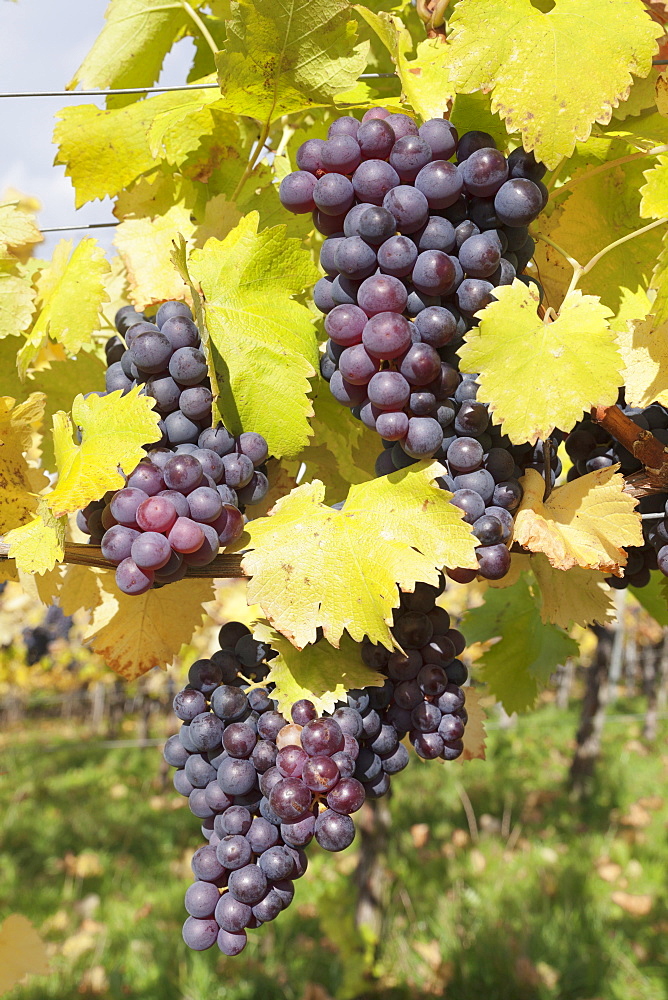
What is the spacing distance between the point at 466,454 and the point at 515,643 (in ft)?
2.25

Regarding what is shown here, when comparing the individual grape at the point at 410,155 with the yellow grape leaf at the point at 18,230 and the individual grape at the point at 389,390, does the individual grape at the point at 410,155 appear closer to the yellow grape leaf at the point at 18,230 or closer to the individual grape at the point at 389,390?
the individual grape at the point at 389,390

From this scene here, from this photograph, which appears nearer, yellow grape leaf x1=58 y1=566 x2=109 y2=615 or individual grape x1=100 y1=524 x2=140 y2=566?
individual grape x1=100 y1=524 x2=140 y2=566

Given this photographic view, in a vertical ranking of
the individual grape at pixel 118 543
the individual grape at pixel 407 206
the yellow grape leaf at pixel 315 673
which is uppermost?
the individual grape at pixel 407 206

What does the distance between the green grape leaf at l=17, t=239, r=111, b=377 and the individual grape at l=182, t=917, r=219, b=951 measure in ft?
2.44

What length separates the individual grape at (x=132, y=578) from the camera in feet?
2.60

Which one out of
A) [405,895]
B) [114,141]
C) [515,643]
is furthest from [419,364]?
[405,895]

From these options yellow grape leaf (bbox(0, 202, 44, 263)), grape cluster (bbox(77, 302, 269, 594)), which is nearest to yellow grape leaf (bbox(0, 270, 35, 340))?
yellow grape leaf (bbox(0, 202, 44, 263))

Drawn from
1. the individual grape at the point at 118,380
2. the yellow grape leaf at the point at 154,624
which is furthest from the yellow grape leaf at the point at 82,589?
the individual grape at the point at 118,380

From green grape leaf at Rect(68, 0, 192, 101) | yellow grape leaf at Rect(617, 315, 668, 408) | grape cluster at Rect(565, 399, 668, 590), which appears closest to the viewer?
yellow grape leaf at Rect(617, 315, 668, 408)

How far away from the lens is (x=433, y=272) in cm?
77

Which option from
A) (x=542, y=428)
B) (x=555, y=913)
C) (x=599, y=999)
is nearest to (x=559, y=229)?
(x=542, y=428)

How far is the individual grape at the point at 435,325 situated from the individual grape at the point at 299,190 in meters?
0.18

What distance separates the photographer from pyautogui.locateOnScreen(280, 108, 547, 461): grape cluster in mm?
772

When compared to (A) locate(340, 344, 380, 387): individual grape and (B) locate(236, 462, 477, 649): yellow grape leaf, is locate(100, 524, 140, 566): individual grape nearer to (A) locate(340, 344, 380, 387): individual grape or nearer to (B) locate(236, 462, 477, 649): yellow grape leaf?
(B) locate(236, 462, 477, 649): yellow grape leaf
